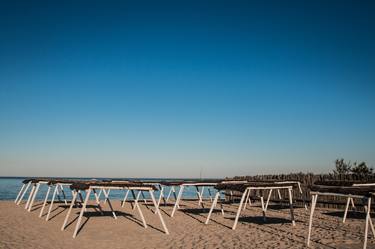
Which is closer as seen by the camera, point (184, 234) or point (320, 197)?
point (184, 234)

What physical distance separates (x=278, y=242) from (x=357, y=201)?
27.5 ft

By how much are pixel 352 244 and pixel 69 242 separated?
241 inches

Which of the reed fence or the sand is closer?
→ the sand

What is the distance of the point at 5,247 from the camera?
7.59m

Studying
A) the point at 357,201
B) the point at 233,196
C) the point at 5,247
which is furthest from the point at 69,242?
the point at 233,196

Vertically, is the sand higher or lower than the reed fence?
lower

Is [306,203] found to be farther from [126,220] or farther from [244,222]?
[126,220]

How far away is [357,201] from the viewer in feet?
48.5

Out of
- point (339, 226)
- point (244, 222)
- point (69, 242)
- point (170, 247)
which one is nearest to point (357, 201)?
point (339, 226)

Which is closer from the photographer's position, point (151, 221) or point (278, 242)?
point (278, 242)

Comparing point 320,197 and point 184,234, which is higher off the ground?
point 320,197

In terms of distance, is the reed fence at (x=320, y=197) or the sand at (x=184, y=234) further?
the reed fence at (x=320, y=197)

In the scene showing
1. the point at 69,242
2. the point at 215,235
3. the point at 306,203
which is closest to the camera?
the point at 69,242

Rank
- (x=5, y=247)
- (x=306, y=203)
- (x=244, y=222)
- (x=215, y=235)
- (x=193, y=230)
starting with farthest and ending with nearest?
(x=306, y=203) → (x=244, y=222) → (x=193, y=230) → (x=215, y=235) → (x=5, y=247)
